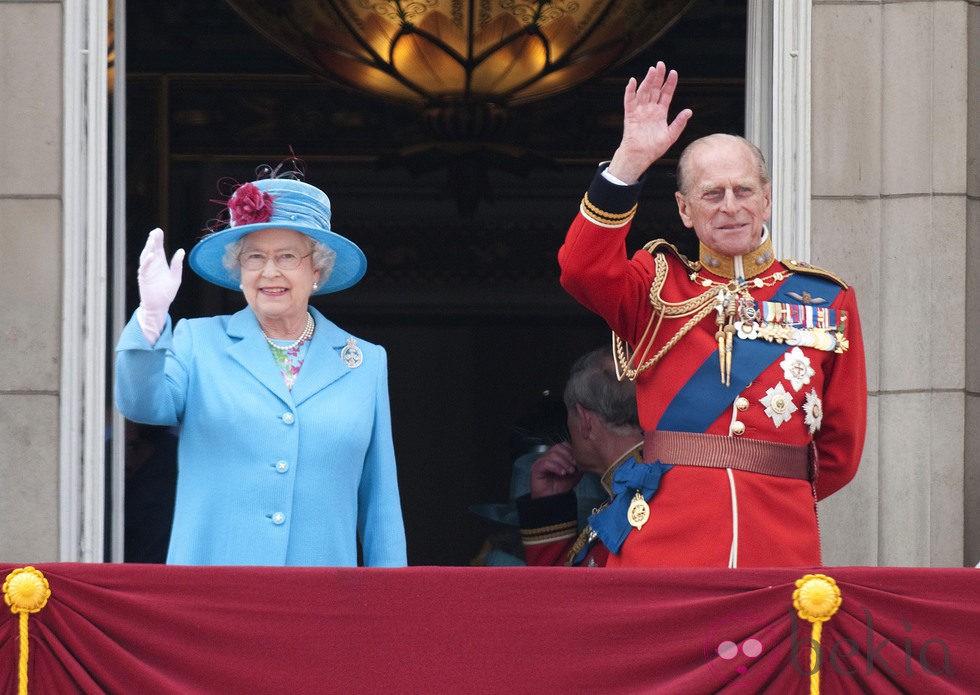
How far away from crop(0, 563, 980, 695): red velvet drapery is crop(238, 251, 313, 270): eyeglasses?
74 centimetres

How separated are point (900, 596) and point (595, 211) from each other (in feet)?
3.06

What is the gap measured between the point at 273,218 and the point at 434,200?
18.0 ft

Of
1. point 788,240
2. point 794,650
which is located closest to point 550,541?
point 788,240

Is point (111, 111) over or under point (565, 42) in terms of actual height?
under

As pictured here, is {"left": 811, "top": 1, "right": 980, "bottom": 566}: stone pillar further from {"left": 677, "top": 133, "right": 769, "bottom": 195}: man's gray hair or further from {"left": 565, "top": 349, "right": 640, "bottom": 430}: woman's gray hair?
{"left": 677, "top": 133, "right": 769, "bottom": 195}: man's gray hair

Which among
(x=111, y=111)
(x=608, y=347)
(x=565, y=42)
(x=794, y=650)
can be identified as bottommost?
(x=794, y=650)

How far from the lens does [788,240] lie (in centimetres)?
473

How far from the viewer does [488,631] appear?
3.28m

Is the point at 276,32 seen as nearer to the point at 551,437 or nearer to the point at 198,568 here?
the point at 551,437

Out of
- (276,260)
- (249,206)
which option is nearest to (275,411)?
(276,260)

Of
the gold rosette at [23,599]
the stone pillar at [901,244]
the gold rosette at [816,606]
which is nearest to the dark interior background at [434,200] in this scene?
the stone pillar at [901,244]

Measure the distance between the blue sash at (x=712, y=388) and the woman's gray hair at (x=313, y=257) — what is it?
0.73 meters

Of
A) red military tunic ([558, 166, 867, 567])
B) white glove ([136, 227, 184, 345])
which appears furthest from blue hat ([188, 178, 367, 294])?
red military tunic ([558, 166, 867, 567])

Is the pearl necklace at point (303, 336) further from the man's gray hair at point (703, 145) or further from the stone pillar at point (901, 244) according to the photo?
the stone pillar at point (901, 244)
